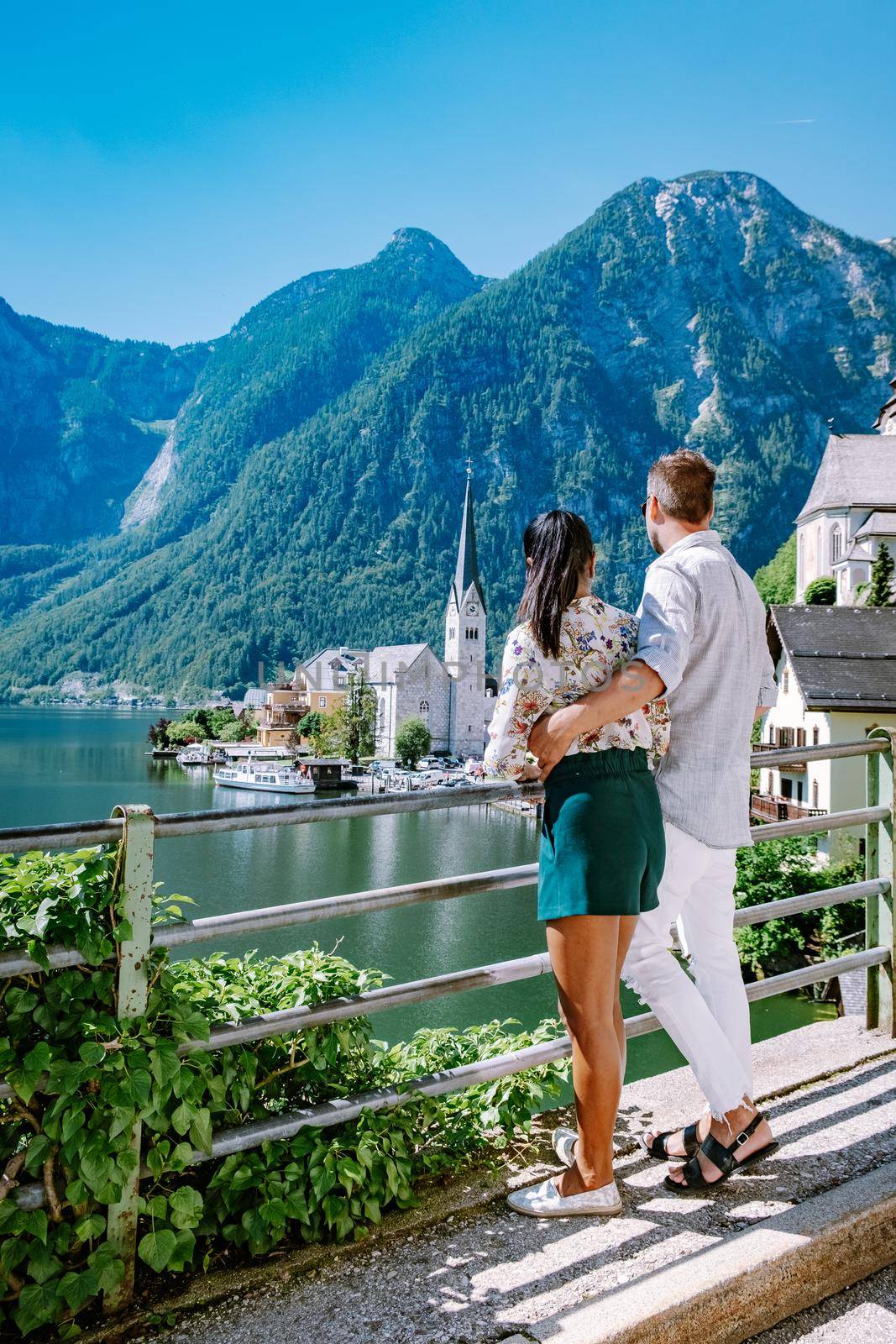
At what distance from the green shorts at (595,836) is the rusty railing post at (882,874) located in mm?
1483

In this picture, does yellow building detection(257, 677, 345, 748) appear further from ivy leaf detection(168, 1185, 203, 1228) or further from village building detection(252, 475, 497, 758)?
ivy leaf detection(168, 1185, 203, 1228)

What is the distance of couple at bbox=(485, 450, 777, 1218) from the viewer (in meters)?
1.94

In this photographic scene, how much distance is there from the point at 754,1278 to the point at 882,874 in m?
1.62

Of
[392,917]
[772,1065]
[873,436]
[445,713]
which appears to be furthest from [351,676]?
[772,1065]

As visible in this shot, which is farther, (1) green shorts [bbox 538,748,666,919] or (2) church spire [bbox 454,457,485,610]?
(2) church spire [bbox 454,457,485,610]

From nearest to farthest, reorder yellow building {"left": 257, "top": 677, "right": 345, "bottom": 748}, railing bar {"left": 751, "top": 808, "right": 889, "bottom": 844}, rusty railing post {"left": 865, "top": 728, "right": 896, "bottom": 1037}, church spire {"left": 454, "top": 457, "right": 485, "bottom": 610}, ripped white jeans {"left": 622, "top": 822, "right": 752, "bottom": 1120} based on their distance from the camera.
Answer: ripped white jeans {"left": 622, "top": 822, "right": 752, "bottom": 1120} < railing bar {"left": 751, "top": 808, "right": 889, "bottom": 844} < rusty railing post {"left": 865, "top": 728, "right": 896, "bottom": 1037} < church spire {"left": 454, "top": 457, "right": 485, "bottom": 610} < yellow building {"left": 257, "top": 677, "right": 345, "bottom": 748}

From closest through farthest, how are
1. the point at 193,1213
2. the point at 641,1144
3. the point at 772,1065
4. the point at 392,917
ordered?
the point at 193,1213 → the point at 641,1144 → the point at 772,1065 → the point at 392,917

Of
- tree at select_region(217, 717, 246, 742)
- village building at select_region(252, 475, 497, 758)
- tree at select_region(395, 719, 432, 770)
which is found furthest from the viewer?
tree at select_region(217, 717, 246, 742)

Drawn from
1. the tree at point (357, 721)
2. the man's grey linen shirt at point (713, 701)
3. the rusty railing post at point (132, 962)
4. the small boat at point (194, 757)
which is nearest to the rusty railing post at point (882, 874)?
the man's grey linen shirt at point (713, 701)

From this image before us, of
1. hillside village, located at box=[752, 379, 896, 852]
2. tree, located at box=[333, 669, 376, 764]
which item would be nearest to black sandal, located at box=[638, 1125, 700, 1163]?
hillside village, located at box=[752, 379, 896, 852]

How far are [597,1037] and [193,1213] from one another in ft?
2.92

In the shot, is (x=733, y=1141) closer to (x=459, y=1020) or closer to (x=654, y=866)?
(x=654, y=866)

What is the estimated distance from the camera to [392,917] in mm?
27453

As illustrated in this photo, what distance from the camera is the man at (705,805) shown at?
2.15m
